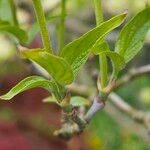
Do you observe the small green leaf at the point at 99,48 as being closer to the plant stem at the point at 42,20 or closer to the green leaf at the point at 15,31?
the plant stem at the point at 42,20

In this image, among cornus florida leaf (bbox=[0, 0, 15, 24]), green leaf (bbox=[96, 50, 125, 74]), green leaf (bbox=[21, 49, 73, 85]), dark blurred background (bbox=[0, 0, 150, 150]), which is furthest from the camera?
dark blurred background (bbox=[0, 0, 150, 150])

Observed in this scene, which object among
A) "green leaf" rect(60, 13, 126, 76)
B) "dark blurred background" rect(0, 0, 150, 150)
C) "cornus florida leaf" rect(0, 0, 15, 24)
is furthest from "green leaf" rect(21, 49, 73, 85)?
"dark blurred background" rect(0, 0, 150, 150)

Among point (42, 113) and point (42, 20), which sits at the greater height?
point (42, 20)

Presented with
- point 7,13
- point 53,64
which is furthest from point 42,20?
point 7,13

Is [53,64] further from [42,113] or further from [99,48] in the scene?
[42,113]

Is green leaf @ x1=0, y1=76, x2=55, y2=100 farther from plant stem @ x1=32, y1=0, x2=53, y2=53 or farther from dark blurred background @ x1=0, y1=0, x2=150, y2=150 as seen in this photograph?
dark blurred background @ x1=0, y1=0, x2=150, y2=150
